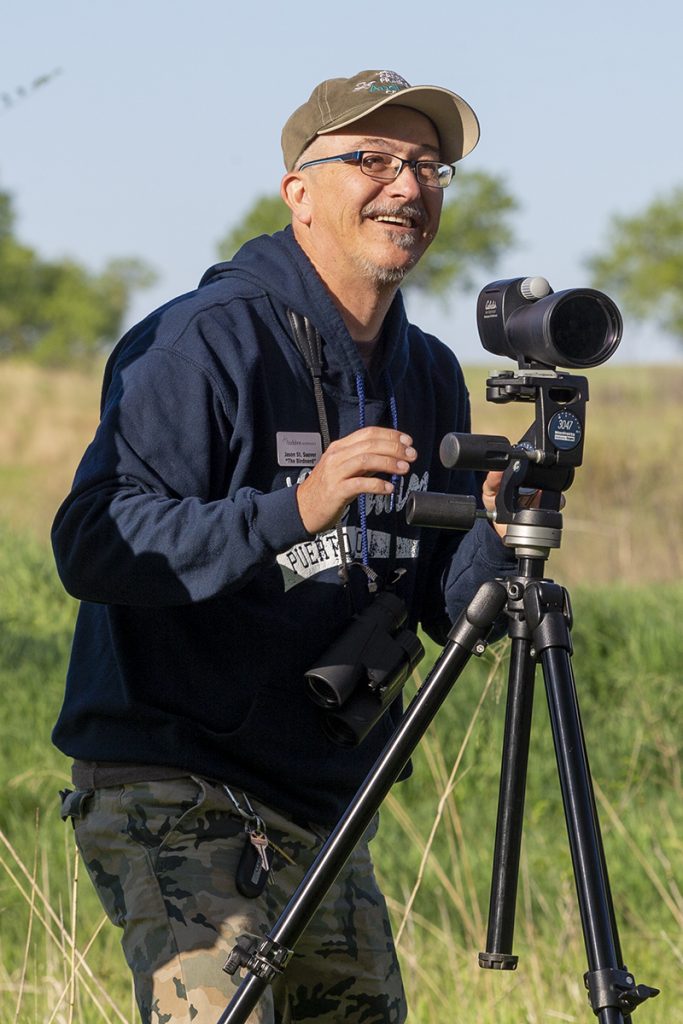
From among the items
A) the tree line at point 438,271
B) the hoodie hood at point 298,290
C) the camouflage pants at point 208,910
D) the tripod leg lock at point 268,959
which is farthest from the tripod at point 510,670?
the tree line at point 438,271

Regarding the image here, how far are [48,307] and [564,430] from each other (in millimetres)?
68937

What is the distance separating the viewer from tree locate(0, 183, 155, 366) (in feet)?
216

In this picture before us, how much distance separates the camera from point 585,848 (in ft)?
7.41

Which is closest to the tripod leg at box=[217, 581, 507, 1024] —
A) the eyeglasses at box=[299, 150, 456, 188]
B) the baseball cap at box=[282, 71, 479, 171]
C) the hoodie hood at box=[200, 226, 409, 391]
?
the hoodie hood at box=[200, 226, 409, 391]

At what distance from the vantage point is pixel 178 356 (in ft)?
9.77

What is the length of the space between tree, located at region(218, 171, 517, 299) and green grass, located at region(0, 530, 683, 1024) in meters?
54.6

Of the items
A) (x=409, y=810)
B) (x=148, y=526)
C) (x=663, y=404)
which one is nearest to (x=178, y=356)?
(x=148, y=526)

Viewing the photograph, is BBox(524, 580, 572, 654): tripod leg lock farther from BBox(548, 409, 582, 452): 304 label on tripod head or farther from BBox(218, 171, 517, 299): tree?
BBox(218, 171, 517, 299): tree

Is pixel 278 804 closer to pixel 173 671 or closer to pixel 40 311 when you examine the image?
pixel 173 671

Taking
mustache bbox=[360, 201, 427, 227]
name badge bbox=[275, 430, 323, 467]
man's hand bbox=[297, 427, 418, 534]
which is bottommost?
man's hand bbox=[297, 427, 418, 534]

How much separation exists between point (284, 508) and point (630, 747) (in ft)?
16.4

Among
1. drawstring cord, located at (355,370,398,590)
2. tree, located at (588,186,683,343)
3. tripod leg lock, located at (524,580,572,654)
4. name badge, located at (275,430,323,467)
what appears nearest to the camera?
tripod leg lock, located at (524,580,572,654)

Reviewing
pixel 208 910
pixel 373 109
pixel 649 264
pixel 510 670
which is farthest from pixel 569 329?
pixel 649 264

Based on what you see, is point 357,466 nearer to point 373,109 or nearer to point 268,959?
point 268,959
